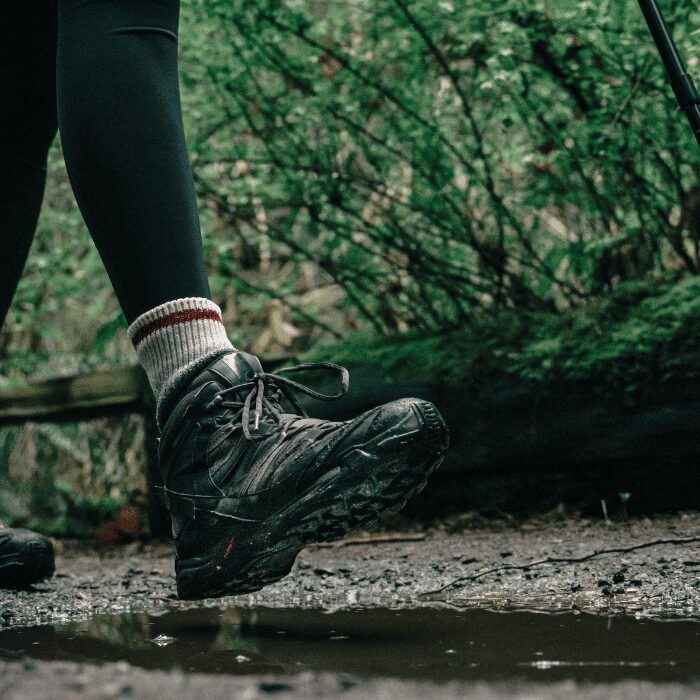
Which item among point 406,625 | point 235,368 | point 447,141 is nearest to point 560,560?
point 406,625

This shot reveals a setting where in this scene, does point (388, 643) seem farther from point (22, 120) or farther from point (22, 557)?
point (22, 120)

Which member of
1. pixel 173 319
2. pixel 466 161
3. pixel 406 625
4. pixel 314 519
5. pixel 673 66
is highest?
pixel 466 161

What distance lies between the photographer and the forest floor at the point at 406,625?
3.17 feet

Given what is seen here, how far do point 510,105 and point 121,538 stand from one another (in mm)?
2182

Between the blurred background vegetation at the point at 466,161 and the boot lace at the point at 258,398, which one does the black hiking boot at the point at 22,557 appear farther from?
the blurred background vegetation at the point at 466,161

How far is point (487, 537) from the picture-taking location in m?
Answer: 2.54

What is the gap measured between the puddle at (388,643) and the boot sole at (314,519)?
0.31 feet

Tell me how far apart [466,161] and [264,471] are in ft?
6.26

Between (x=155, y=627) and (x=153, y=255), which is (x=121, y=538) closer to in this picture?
(x=155, y=627)

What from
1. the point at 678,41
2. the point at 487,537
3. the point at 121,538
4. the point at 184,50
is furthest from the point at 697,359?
the point at 121,538

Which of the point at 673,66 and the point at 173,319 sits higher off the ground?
the point at 673,66

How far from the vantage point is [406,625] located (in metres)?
1.51

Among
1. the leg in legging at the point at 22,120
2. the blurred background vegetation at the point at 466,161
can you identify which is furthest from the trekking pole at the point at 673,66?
the leg in legging at the point at 22,120

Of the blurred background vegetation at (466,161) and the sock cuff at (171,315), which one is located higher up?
the blurred background vegetation at (466,161)
